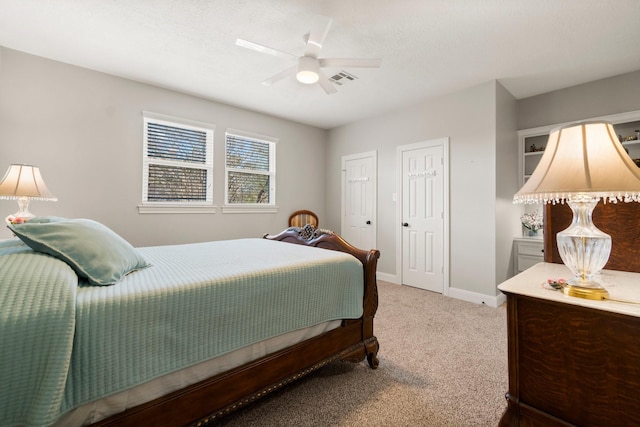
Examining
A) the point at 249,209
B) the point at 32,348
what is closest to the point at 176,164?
the point at 249,209

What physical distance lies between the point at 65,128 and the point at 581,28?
16.4 feet

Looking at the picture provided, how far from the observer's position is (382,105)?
411 cm

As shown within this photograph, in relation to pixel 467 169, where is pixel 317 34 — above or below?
above

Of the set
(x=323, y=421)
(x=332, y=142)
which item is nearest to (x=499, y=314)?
(x=323, y=421)

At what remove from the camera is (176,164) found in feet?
12.0

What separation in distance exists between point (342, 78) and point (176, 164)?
240cm

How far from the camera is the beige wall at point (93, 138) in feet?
8.95

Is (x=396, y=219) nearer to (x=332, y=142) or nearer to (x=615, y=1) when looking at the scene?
(x=332, y=142)

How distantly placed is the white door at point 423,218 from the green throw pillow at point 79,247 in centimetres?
356

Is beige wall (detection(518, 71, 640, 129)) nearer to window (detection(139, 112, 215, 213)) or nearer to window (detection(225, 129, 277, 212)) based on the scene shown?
window (detection(225, 129, 277, 212))

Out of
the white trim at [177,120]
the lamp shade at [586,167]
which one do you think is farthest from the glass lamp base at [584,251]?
the white trim at [177,120]

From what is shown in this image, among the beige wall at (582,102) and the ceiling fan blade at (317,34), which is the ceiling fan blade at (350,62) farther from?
the beige wall at (582,102)

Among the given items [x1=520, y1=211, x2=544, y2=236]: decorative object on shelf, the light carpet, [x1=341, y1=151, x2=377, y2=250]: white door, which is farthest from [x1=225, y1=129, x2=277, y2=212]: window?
[x1=520, y1=211, x2=544, y2=236]: decorative object on shelf

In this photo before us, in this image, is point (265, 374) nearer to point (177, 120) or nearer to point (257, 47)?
point (257, 47)
